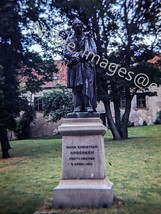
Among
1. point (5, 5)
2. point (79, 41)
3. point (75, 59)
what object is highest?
point (5, 5)

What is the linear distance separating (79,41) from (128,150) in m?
8.10

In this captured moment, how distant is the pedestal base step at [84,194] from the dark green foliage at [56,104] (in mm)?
22344

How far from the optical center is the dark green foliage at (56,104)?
2809 centimetres

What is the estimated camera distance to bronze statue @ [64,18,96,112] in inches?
246

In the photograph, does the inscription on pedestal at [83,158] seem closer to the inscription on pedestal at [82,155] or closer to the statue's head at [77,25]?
the inscription on pedestal at [82,155]

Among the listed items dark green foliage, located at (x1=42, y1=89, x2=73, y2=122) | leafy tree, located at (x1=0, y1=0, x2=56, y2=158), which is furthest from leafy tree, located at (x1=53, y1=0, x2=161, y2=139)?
dark green foliage, located at (x1=42, y1=89, x2=73, y2=122)

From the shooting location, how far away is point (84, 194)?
18.1 ft

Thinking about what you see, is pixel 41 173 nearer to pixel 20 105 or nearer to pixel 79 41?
pixel 79 41

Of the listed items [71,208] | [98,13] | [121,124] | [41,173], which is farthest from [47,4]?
[71,208]

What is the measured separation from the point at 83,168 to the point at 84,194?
0.51 meters

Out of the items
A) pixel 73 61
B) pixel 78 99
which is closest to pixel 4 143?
pixel 78 99

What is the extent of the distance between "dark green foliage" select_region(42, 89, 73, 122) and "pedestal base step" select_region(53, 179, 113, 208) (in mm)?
22344

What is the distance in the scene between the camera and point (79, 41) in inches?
257

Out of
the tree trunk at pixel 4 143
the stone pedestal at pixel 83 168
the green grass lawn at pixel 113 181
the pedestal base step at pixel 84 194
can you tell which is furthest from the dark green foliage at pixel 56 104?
the pedestal base step at pixel 84 194
